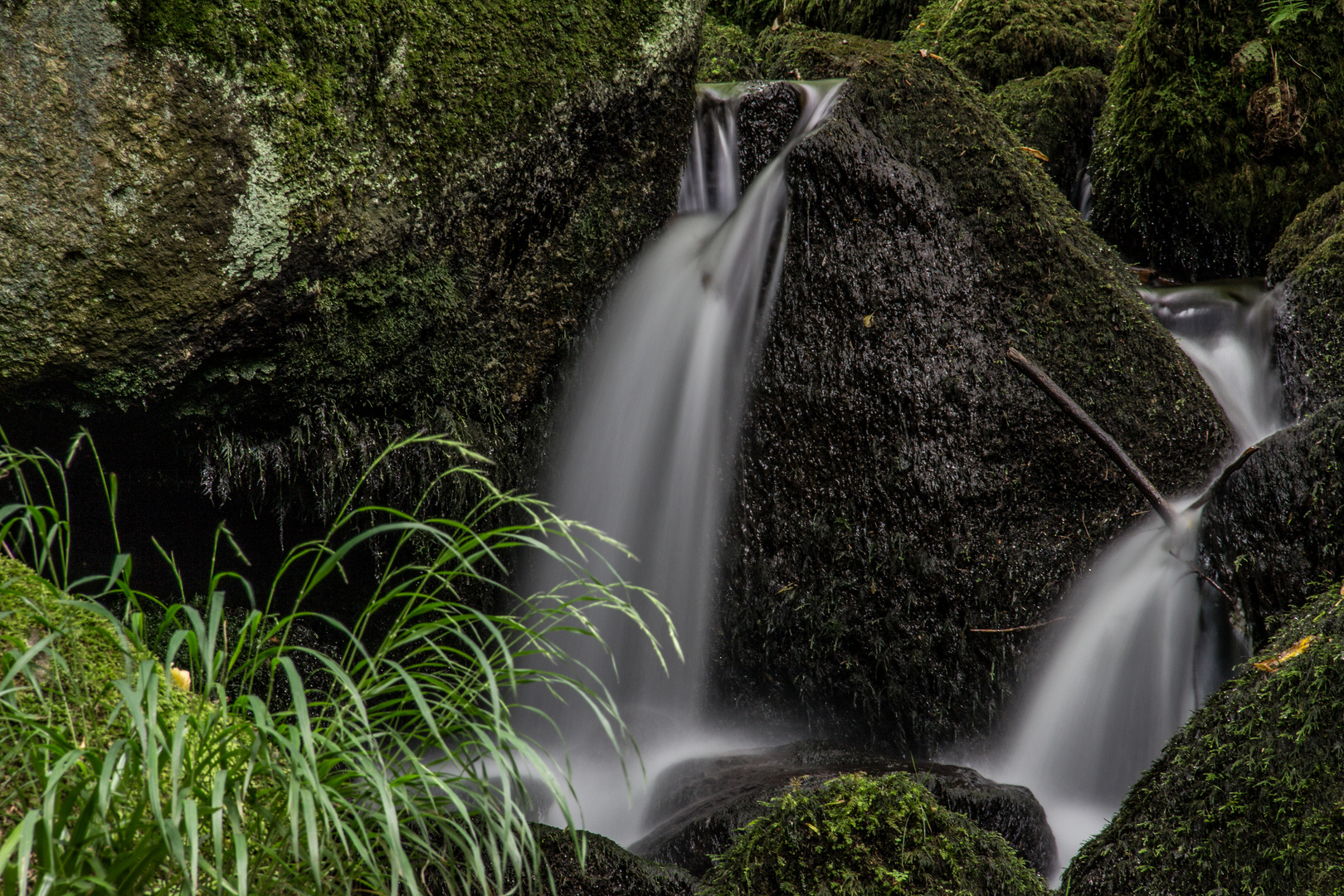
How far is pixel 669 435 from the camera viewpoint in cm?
418

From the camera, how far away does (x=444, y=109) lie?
132 inches

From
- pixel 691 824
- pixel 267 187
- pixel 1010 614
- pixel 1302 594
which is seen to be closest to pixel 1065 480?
Answer: pixel 1010 614

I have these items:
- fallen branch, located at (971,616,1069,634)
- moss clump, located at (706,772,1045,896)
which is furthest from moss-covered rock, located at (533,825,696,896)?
fallen branch, located at (971,616,1069,634)

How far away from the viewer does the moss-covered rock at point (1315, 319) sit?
430 centimetres

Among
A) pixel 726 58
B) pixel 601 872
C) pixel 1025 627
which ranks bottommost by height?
pixel 1025 627

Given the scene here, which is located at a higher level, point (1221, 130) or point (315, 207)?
point (1221, 130)

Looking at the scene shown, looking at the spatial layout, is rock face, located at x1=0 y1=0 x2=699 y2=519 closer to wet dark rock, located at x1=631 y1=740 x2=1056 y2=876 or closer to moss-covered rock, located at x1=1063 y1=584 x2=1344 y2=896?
wet dark rock, located at x1=631 y1=740 x2=1056 y2=876

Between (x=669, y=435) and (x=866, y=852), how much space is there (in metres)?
2.52

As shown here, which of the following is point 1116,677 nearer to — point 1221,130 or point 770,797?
point 770,797

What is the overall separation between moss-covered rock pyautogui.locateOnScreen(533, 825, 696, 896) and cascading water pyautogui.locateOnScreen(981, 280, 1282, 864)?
1.92 m

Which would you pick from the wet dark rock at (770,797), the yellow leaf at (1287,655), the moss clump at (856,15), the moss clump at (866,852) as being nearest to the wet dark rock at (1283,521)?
the yellow leaf at (1287,655)

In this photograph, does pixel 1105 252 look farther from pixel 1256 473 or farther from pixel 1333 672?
pixel 1333 672

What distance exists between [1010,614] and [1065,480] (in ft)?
2.08

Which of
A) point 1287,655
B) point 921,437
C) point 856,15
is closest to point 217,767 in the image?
point 1287,655
